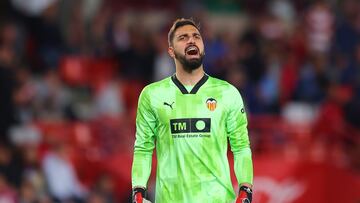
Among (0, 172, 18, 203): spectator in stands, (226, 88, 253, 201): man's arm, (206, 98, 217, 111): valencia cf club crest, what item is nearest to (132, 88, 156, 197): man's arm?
(206, 98, 217, 111): valencia cf club crest

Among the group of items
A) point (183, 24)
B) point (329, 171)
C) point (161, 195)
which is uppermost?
point (183, 24)

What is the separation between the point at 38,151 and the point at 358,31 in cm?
623

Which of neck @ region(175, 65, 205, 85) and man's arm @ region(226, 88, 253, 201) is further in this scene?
neck @ region(175, 65, 205, 85)

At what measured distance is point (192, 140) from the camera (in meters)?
9.98

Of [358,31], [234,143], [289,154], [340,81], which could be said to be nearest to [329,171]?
[289,154]

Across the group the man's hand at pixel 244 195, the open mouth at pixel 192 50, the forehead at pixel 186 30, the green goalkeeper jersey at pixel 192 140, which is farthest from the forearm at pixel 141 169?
the forehead at pixel 186 30

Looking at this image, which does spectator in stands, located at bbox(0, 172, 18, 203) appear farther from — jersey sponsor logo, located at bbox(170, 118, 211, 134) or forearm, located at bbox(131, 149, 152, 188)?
jersey sponsor logo, located at bbox(170, 118, 211, 134)

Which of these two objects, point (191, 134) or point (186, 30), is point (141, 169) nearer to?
point (191, 134)

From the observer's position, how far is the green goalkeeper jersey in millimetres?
9984

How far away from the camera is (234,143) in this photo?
10.1 meters

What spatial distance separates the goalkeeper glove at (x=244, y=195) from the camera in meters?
9.84

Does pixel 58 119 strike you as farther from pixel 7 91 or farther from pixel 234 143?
pixel 234 143

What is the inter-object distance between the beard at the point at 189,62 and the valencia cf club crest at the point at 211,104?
0.94 feet

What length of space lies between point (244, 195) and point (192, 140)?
608 millimetres
